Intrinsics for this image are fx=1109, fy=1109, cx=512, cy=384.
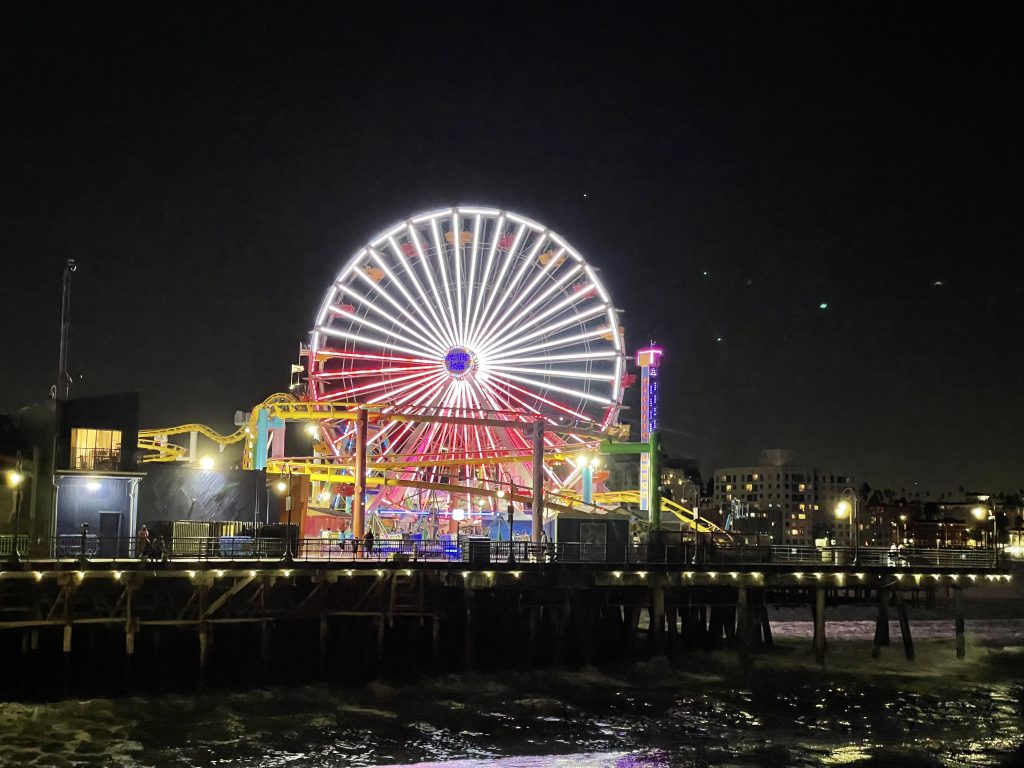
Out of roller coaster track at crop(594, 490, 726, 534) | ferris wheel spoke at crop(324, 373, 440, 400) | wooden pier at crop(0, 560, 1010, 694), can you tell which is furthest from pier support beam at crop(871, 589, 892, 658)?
ferris wheel spoke at crop(324, 373, 440, 400)

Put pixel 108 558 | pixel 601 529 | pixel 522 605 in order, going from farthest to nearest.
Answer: pixel 601 529, pixel 522 605, pixel 108 558

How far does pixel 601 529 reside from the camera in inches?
1908

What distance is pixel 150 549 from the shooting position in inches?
1620

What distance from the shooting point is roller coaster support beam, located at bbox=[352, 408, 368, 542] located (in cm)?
5541

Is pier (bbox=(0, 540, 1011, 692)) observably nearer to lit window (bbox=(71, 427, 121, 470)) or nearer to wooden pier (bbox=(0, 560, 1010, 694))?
wooden pier (bbox=(0, 560, 1010, 694))

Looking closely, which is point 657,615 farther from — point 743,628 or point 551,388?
point 551,388

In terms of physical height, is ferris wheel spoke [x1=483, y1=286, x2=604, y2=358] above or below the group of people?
above

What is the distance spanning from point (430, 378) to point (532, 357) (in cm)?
662

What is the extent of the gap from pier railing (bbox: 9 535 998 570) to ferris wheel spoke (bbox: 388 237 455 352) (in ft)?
64.4

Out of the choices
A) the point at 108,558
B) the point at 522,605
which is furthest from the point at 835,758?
the point at 108,558

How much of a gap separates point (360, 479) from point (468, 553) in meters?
12.7

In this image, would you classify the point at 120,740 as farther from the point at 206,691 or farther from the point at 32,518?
the point at 32,518

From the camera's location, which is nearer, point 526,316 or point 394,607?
point 394,607

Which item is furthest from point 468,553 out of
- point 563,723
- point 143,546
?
point 143,546
